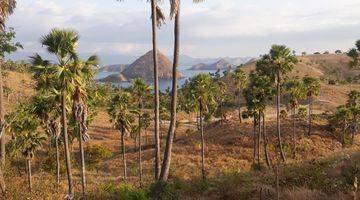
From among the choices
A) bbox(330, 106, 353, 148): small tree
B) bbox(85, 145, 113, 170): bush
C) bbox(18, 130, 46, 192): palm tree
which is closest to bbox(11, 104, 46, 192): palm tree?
bbox(18, 130, 46, 192): palm tree

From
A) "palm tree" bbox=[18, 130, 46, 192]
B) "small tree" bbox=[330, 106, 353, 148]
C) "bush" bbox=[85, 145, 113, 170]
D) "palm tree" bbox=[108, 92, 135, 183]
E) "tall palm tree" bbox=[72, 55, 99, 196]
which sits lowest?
"bush" bbox=[85, 145, 113, 170]

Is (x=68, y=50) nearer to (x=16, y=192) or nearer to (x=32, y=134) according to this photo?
(x=16, y=192)

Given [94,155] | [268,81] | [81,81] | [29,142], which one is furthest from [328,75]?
[81,81]

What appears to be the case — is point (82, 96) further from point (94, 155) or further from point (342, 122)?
point (342, 122)

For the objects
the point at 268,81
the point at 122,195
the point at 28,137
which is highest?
the point at 268,81

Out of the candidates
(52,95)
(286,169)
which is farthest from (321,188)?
(52,95)

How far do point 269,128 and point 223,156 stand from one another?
14915 mm

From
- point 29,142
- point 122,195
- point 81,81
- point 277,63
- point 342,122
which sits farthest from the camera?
point 342,122

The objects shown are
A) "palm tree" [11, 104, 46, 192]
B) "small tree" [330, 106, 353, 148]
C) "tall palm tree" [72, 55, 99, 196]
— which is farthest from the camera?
"small tree" [330, 106, 353, 148]

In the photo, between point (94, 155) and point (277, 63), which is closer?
point (277, 63)

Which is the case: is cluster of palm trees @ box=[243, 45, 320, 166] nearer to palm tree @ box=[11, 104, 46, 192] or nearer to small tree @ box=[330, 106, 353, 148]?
small tree @ box=[330, 106, 353, 148]

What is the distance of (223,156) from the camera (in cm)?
6072

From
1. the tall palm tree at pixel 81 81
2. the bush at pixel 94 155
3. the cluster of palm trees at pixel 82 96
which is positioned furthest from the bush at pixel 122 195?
the bush at pixel 94 155

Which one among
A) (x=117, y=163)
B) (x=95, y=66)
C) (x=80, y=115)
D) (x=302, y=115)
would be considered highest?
(x=95, y=66)
